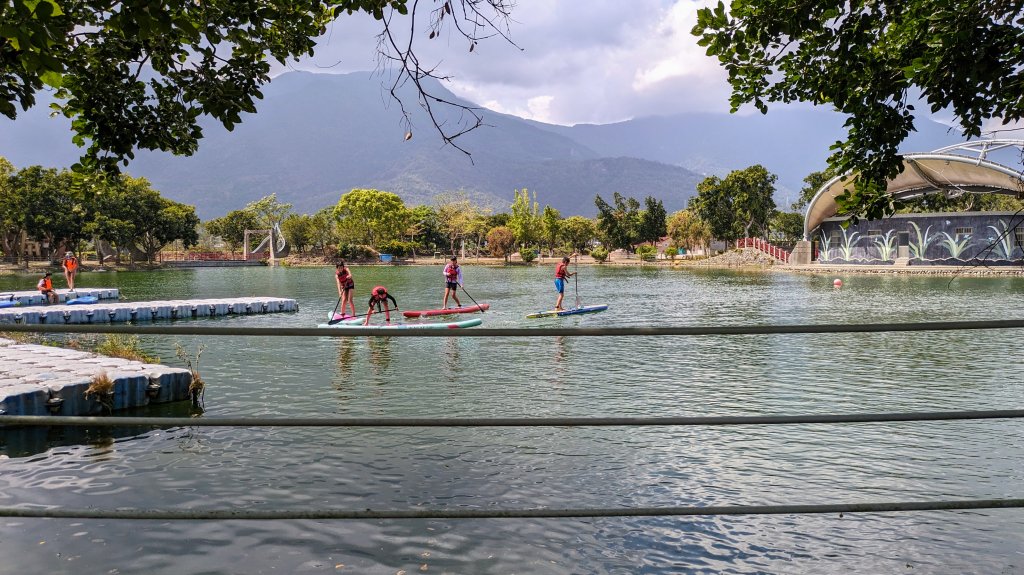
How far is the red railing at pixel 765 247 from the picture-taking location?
80369mm

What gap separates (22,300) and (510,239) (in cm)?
8426

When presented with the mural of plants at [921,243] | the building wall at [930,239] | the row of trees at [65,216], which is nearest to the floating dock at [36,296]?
the row of trees at [65,216]

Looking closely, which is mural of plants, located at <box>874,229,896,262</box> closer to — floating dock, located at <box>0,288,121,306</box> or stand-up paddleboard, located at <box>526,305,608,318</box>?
stand-up paddleboard, located at <box>526,305,608,318</box>

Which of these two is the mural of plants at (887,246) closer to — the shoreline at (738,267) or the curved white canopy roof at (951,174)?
the shoreline at (738,267)

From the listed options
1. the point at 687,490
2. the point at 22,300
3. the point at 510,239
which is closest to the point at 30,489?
the point at 687,490

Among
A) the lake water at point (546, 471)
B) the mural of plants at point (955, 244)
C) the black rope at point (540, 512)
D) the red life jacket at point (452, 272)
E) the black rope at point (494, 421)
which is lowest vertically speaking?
the lake water at point (546, 471)

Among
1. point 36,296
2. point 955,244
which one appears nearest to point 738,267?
point 955,244

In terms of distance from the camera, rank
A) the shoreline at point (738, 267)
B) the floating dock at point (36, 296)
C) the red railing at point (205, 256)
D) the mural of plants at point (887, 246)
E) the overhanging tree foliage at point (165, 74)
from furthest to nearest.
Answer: the red railing at point (205, 256) → the mural of plants at point (887, 246) → the shoreline at point (738, 267) → the floating dock at point (36, 296) → the overhanging tree foliage at point (165, 74)

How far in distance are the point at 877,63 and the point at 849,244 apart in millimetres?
69476

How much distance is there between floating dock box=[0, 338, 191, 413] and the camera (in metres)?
10.9

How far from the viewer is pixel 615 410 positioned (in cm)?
1245

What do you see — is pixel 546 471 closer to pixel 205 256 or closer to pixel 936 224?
pixel 936 224

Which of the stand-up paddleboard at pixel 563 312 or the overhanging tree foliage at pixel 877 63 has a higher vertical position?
the overhanging tree foliage at pixel 877 63

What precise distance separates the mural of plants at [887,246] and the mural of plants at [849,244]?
247 centimetres
